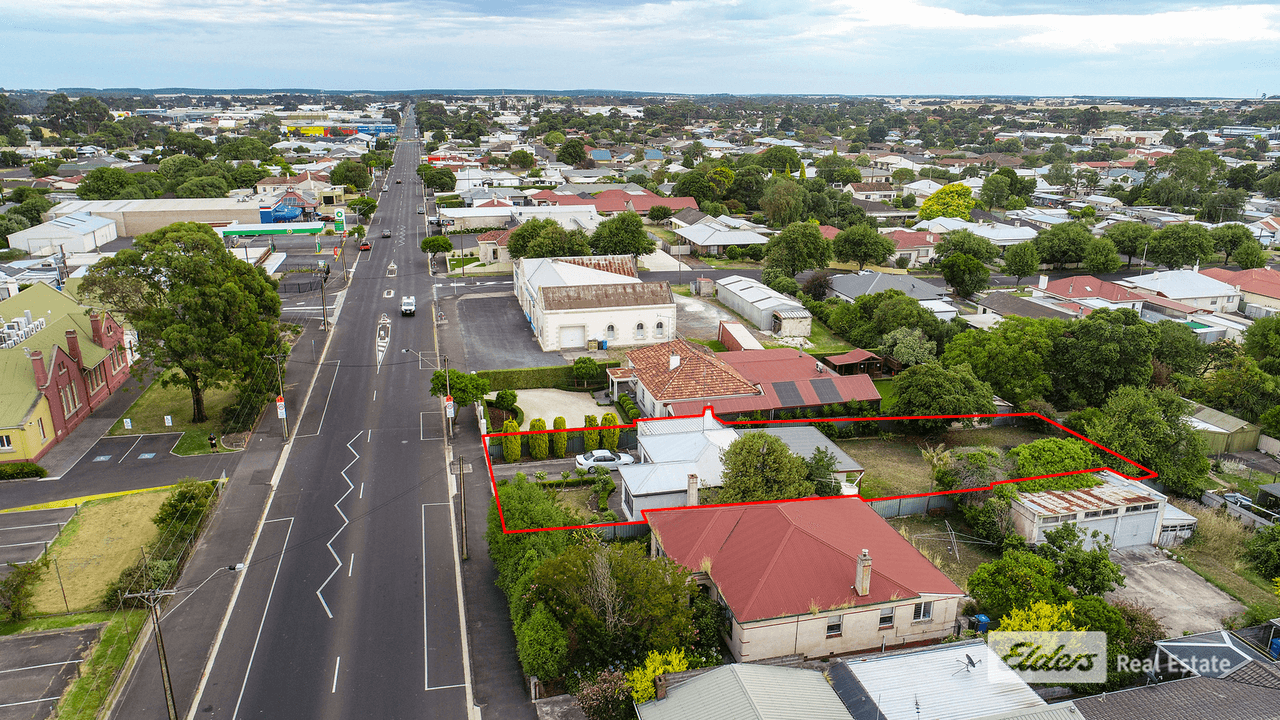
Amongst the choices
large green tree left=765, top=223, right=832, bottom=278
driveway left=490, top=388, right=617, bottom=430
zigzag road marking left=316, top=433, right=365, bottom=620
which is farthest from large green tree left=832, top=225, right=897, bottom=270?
zigzag road marking left=316, top=433, right=365, bottom=620

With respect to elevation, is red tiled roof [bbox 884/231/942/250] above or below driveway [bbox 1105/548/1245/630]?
above

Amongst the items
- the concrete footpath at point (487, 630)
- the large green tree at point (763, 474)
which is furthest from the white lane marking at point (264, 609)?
the large green tree at point (763, 474)

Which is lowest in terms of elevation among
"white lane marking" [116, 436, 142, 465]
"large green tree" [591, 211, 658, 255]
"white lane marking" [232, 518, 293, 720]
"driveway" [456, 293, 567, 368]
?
"white lane marking" [232, 518, 293, 720]

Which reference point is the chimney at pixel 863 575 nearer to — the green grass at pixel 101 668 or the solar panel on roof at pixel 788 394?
the solar panel on roof at pixel 788 394

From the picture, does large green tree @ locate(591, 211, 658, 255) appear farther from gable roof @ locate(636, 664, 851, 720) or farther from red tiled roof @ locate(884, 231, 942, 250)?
gable roof @ locate(636, 664, 851, 720)

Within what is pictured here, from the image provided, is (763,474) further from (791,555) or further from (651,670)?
(651,670)

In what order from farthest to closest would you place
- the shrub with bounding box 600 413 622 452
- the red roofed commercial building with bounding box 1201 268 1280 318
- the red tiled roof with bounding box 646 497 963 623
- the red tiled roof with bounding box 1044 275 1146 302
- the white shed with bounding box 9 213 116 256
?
1. the white shed with bounding box 9 213 116 256
2. the red tiled roof with bounding box 1044 275 1146 302
3. the red roofed commercial building with bounding box 1201 268 1280 318
4. the shrub with bounding box 600 413 622 452
5. the red tiled roof with bounding box 646 497 963 623

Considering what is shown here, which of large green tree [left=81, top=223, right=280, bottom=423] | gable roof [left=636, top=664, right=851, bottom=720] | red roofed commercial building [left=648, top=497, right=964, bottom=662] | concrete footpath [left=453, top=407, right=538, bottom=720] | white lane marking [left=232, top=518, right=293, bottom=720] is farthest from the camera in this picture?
large green tree [left=81, top=223, right=280, bottom=423]
